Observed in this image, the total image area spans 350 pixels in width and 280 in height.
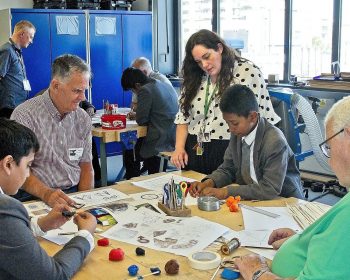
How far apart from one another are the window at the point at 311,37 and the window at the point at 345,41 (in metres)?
0.14

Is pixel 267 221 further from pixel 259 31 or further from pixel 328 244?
pixel 259 31

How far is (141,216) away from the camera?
2.06 meters

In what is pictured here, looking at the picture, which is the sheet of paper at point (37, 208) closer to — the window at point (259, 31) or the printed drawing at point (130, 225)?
the printed drawing at point (130, 225)

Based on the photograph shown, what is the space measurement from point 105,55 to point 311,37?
2.88 m

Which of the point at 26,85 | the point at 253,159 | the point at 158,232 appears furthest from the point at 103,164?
the point at 158,232

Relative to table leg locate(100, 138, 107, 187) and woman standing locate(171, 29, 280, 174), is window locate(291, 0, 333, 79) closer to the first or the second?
table leg locate(100, 138, 107, 187)

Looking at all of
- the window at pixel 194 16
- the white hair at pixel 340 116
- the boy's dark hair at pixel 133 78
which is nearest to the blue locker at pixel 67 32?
the window at pixel 194 16

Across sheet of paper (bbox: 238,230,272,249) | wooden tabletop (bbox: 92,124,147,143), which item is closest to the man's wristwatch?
sheet of paper (bbox: 238,230,272,249)

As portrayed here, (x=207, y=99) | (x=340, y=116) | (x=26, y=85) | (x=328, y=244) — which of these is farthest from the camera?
(x=26, y=85)

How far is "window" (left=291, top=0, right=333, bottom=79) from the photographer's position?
5.47 meters

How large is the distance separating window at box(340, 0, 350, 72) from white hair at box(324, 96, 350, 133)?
4.27m

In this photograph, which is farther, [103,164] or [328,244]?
[103,164]

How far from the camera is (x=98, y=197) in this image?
237 cm

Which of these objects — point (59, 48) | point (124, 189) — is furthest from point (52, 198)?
point (59, 48)
